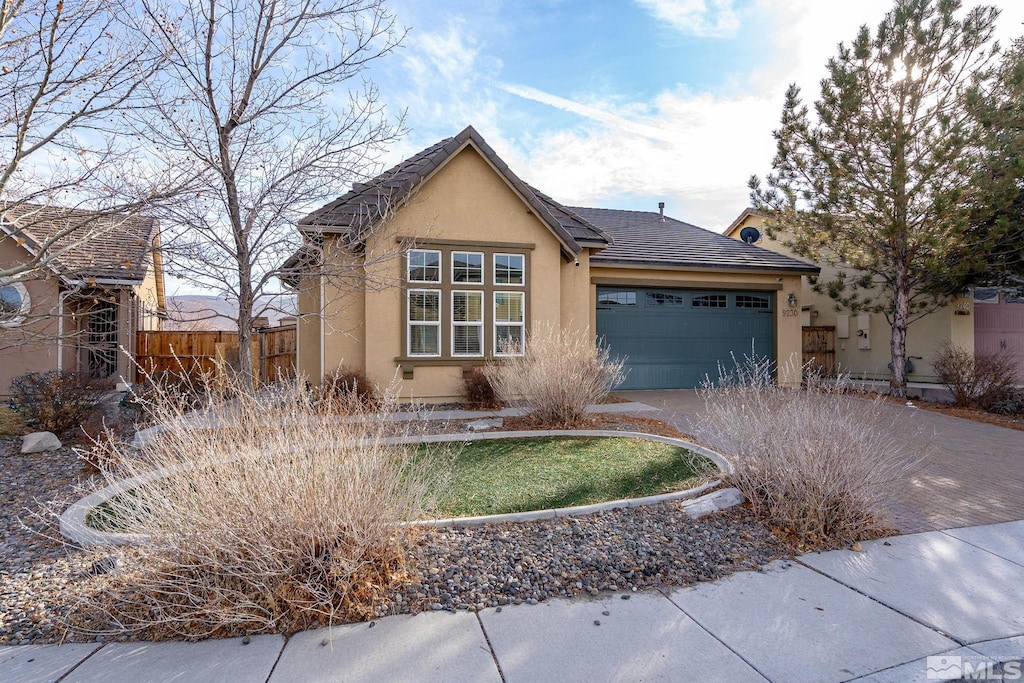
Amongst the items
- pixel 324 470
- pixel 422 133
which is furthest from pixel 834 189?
pixel 324 470

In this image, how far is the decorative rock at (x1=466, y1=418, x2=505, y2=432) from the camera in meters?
8.52

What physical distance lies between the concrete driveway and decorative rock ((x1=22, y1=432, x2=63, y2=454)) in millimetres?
9483

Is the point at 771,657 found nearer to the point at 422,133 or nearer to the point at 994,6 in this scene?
the point at 422,133

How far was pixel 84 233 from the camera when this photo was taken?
5824mm

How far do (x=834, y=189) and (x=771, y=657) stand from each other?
1247 cm

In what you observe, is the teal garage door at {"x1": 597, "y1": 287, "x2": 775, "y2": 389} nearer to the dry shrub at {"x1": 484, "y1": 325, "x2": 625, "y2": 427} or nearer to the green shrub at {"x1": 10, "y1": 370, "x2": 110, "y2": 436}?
the dry shrub at {"x1": 484, "y1": 325, "x2": 625, "y2": 427}

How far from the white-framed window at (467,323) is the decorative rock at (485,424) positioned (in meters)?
2.42

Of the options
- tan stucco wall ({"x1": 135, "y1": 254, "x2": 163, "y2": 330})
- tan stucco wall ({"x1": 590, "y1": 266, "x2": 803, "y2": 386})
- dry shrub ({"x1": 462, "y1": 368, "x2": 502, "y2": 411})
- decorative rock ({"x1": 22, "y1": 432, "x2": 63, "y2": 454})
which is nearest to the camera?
decorative rock ({"x1": 22, "y1": 432, "x2": 63, "y2": 454})

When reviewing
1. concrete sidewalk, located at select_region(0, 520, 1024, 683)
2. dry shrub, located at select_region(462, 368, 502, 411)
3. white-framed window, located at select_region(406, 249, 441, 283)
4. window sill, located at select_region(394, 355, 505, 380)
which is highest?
white-framed window, located at select_region(406, 249, 441, 283)

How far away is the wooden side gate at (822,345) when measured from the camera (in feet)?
56.6

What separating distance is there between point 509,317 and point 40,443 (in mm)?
8095

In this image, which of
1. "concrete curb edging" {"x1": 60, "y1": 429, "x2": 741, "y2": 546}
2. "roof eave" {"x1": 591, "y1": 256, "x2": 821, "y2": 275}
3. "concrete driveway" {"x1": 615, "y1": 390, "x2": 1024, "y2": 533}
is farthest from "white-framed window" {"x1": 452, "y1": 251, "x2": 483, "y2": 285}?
"concrete curb edging" {"x1": 60, "y1": 429, "x2": 741, "y2": 546}

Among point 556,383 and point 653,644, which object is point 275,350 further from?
point 653,644

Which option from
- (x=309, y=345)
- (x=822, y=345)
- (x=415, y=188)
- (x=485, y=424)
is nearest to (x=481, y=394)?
(x=485, y=424)
